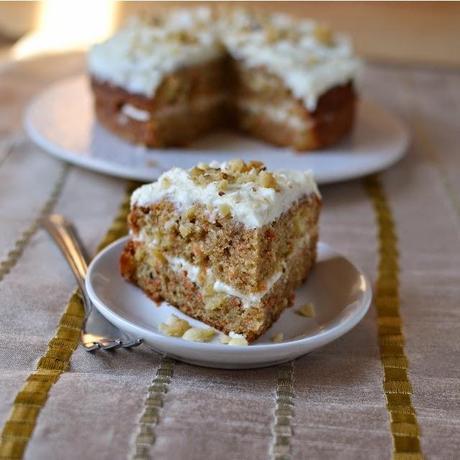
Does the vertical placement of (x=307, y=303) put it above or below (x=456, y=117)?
above

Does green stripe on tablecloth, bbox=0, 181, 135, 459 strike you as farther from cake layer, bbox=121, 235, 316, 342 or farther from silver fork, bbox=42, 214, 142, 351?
cake layer, bbox=121, 235, 316, 342

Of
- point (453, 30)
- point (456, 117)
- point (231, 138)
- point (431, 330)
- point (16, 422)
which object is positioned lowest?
point (453, 30)

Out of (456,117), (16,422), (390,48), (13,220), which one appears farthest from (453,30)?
(16,422)

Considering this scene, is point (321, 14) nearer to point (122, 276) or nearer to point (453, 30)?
point (453, 30)

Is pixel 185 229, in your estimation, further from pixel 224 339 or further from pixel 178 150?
pixel 178 150

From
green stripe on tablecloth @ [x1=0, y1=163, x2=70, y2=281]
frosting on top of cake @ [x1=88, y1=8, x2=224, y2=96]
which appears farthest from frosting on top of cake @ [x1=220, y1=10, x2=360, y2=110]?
green stripe on tablecloth @ [x1=0, y1=163, x2=70, y2=281]

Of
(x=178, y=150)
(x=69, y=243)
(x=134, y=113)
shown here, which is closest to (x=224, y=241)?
(x=69, y=243)

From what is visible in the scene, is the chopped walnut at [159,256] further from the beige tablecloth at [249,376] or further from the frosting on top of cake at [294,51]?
the frosting on top of cake at [294,51]
